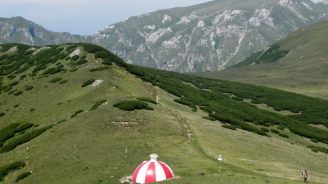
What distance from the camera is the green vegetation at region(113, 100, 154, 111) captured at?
205 feet

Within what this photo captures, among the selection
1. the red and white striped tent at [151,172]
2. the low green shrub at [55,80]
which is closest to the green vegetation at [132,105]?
the red and white striped tent at [151,172]

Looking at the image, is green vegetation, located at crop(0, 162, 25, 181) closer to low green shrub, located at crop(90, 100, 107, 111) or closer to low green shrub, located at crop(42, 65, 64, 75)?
low green shrub, located at crop(90, 100, 107, 111)

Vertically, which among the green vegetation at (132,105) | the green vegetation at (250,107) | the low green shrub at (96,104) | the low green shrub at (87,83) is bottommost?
the green vegetation at (250,107)

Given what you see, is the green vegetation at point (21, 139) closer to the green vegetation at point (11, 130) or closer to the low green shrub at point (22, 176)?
the green vegetation at point (11, 130)

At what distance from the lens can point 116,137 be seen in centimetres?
5350

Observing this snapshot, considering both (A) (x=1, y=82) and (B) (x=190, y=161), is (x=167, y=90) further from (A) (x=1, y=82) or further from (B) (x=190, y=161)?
(B) (x=190, y=161)

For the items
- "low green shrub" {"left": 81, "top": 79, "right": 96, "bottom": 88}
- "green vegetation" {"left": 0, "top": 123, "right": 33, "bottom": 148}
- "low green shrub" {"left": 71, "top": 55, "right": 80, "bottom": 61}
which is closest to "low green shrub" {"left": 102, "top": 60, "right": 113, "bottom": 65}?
"low green shrub" {"left": 71, "top": 55, "right": 80, "bottom": 61}

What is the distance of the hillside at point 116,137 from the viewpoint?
43.5 meters

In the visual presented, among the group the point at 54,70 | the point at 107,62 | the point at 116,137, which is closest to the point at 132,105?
the point at 116,137

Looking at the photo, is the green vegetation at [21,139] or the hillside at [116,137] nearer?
the hillside at [116,137]

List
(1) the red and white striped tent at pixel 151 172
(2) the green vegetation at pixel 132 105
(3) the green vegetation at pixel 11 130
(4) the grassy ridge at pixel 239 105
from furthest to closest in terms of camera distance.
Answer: (4) the grassy ridge at pixel 239 105 → (3) the green vegetation at pixel 11 130 → (2) the green vegetation at pixel 132 105 → (1) the red and white striped tent at pixel 151 172

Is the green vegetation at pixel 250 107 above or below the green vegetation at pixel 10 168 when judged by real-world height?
below

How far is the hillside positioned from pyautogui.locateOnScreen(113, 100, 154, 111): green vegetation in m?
0.18

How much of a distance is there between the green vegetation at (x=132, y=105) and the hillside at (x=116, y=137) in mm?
179
